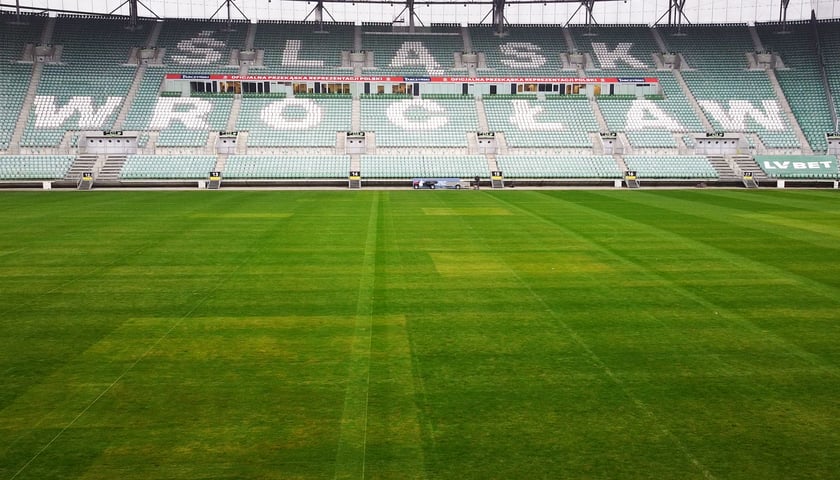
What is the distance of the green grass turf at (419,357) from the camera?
7.24 meters

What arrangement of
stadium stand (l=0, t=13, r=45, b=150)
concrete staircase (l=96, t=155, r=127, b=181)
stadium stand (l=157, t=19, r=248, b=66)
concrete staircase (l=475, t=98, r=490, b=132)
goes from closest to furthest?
concrete staircase (l=96, t=155, r=127, b=181), stadium stand (l=0, t=13, r=45, b=150), concrete staircase (l=475, t=98, r=490, b=132), stadium stand (l=157, t=19, r=248, b=66)

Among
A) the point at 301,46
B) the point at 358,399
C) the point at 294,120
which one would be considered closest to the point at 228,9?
the point at 301,46

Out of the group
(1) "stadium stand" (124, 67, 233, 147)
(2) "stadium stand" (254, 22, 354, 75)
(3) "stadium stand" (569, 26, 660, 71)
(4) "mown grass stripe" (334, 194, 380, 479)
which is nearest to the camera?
(4) "mown grass stripe" (334, 194, 380, 479)

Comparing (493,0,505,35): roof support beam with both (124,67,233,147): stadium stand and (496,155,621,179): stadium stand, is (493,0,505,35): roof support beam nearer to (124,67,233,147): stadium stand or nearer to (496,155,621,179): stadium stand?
(496,155,621,179): stadium stand

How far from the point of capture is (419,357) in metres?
10.5

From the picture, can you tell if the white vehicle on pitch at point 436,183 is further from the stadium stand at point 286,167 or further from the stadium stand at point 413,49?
the stadium stand at point 413,49

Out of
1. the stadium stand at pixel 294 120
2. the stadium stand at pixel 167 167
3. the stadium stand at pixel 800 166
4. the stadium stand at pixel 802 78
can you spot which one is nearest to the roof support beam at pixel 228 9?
the stadium stand at pixel 294 120

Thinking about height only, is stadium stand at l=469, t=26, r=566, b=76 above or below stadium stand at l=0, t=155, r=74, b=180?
above

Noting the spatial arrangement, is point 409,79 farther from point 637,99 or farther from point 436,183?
point 637,99

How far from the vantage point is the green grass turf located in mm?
7238

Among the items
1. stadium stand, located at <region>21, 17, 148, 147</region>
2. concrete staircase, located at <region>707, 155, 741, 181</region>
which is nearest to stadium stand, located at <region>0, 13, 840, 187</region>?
stadium stand, located at <region>21, 17, 148, 147</region>

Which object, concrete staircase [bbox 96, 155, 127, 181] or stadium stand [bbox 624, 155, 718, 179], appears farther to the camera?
stadium stand [bbox 624, 155, 718, 179]

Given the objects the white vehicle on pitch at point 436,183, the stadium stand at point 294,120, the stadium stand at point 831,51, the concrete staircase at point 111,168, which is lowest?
the white vehicle on pitch at point 436,183

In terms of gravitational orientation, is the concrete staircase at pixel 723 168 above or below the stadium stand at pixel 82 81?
below
